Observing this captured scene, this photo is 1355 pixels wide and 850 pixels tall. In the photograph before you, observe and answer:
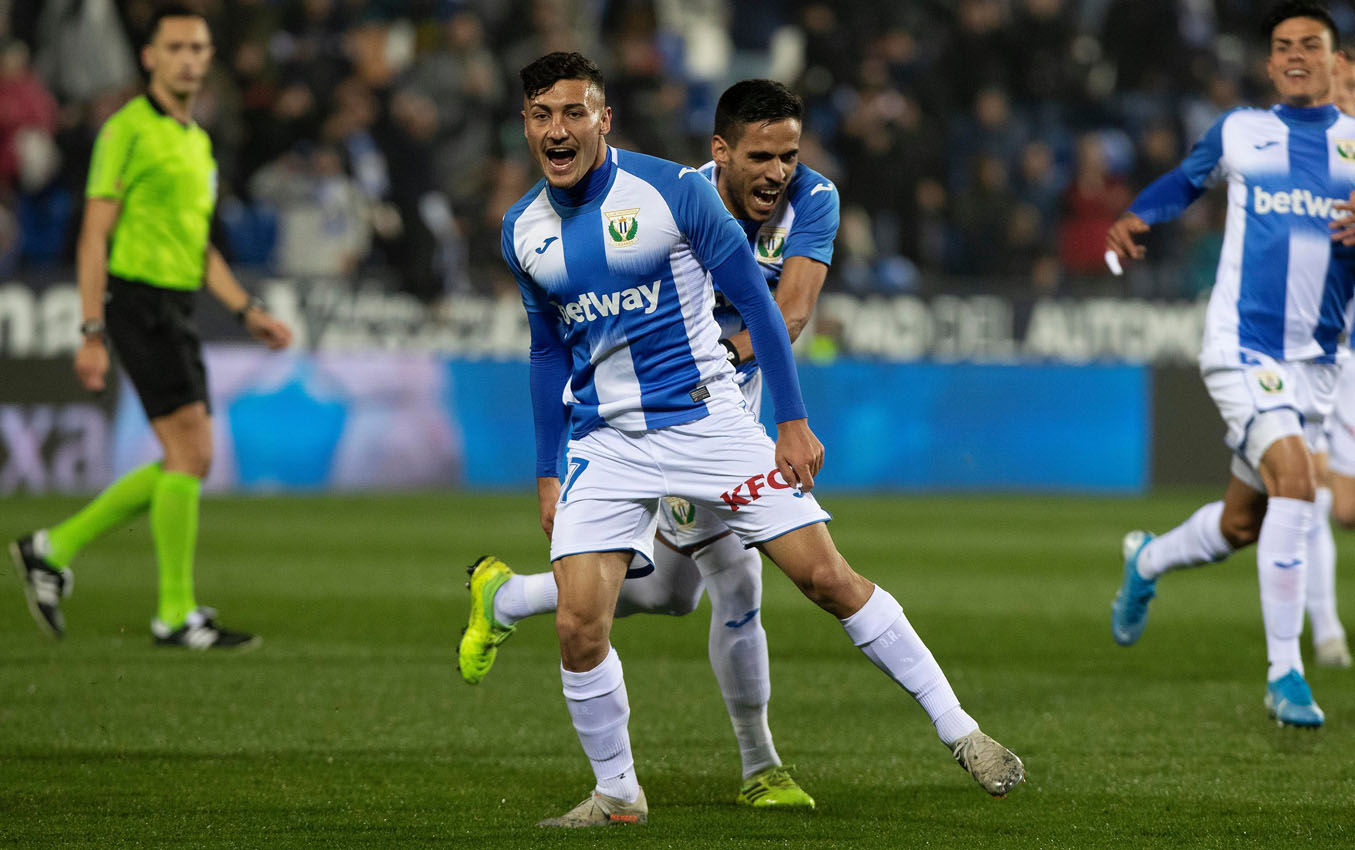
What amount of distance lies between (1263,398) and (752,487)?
2.42m

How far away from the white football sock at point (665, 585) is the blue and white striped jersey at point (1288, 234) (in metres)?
2.25

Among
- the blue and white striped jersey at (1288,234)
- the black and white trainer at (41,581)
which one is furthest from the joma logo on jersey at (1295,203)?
the black and white trainer at (41,581)

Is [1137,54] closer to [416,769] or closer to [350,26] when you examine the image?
[350,26]

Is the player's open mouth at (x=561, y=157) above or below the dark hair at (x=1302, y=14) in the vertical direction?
below

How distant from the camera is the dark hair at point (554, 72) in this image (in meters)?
4.23

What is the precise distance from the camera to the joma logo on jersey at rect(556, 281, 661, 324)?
4305mm

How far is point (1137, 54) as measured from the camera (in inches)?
744

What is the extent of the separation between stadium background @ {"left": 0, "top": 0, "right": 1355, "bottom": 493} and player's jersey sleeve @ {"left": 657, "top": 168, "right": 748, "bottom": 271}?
34.9 feet

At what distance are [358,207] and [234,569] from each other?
17.8 ft

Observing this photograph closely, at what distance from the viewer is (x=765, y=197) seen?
4715 millimetres

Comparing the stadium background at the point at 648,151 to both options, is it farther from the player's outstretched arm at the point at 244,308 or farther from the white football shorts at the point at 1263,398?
the white football shorts at the point at 1263,398

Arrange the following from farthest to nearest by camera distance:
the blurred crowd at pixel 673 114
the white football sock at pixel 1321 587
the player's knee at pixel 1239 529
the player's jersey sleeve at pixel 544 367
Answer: the blurred crowd at pixel 673 114 < the white football sock at pixel 1321 587 < the player's knee at pixel 1239 529 < the player's jersey sleeve at pixel 544 367

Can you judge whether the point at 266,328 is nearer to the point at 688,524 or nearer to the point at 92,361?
the point at 92,361

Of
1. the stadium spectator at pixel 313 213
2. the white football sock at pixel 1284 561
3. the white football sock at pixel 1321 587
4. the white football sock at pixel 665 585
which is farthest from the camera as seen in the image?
the stadium spectator at pixel 313 213
